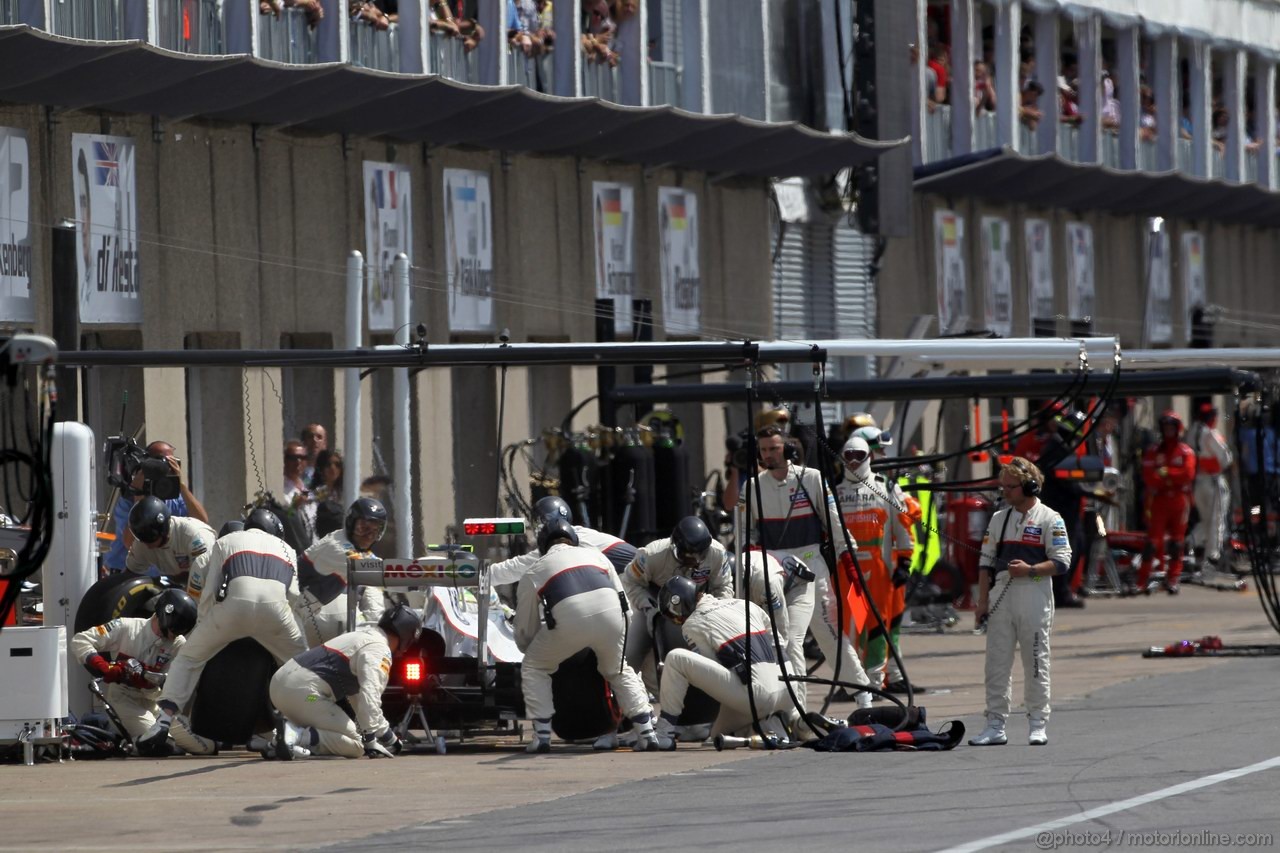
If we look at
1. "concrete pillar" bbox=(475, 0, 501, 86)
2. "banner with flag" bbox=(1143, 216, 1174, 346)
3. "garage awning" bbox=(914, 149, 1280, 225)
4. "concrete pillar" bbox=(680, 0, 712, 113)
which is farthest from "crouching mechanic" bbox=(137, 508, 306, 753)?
"banner with flag" bbox=(1143, 216, 1174, 346)

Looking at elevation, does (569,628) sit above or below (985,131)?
below

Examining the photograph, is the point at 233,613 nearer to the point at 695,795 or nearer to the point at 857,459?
the point at 695,795

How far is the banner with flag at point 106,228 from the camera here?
21906mm

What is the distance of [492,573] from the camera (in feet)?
50.6

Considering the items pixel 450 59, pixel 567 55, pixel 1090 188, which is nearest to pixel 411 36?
pixel 450 59

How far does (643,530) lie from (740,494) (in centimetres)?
612

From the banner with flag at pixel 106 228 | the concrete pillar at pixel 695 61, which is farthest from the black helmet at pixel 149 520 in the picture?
the concrete pillar at pixel 695 61

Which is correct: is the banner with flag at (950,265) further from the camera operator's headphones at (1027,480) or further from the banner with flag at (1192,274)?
the camera operator's headphones at (1027,480)

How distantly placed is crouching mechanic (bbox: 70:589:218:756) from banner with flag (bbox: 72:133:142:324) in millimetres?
6730

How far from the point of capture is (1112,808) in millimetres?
11820

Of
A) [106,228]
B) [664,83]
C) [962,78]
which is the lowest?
[106,228]

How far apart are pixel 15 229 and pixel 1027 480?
9.48 meters

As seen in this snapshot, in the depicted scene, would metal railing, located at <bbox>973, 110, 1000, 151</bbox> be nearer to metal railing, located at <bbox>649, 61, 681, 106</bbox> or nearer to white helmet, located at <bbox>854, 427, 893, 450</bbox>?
metal railing, located at <bbox>649, 61, 681, 106</bbox>

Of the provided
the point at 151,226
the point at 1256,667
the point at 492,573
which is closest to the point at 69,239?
the point at 151,226
